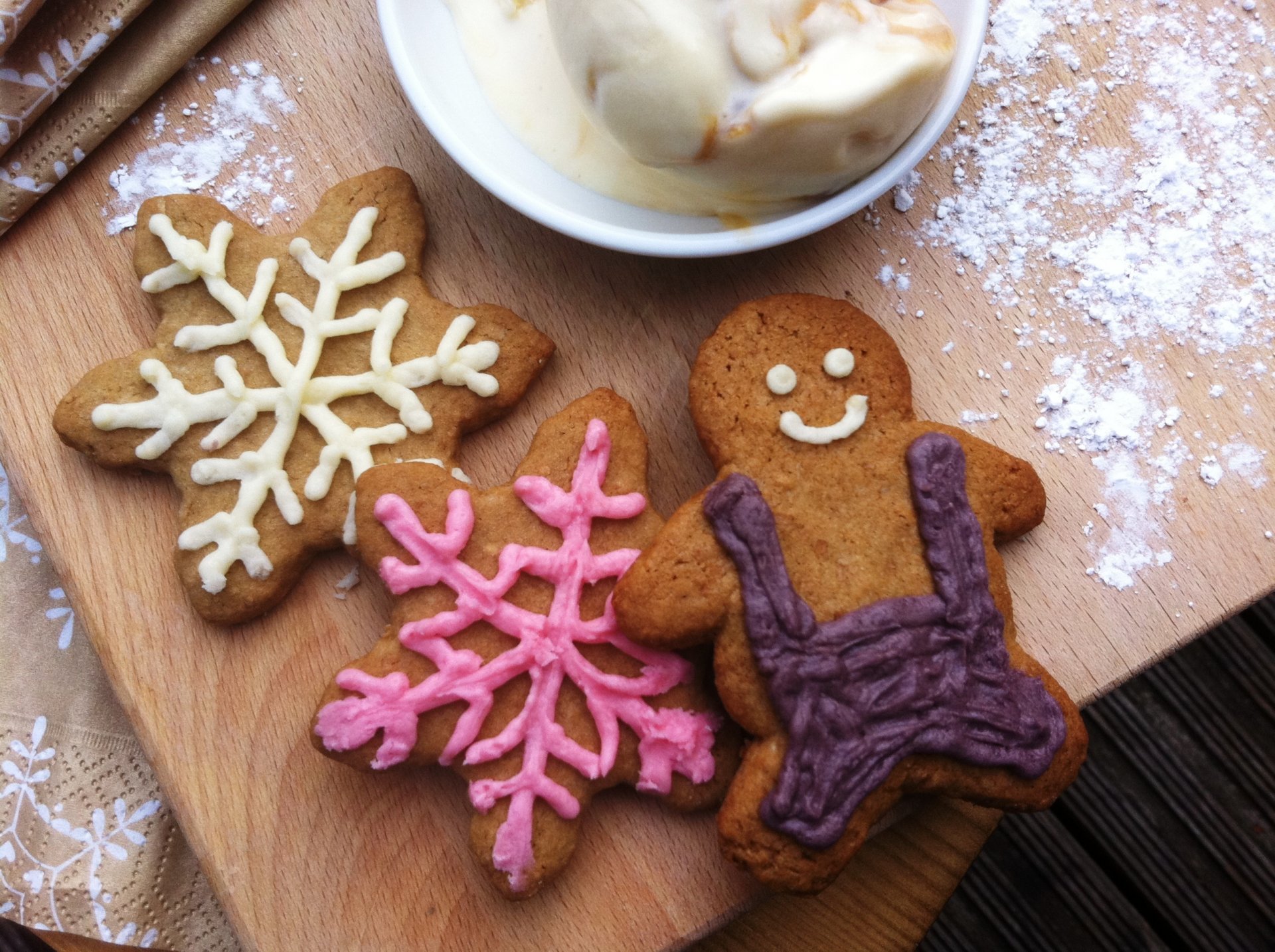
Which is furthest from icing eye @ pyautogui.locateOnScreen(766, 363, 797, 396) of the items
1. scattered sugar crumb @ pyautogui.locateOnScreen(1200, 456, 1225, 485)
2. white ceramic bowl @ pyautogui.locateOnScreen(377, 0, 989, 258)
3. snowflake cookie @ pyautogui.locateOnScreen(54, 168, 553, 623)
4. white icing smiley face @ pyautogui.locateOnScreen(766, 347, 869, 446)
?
scattered sugar crumb @ pyautogui.locateOnScreen(1200, 456, 1225, 485)

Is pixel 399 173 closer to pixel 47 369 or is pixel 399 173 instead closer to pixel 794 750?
pixel 47 369

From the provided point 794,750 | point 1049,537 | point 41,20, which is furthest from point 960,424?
point 41,20

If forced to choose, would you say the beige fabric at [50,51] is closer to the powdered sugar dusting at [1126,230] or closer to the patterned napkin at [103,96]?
the patterned napkin at [103,96]

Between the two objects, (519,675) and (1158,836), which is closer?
(519,675)

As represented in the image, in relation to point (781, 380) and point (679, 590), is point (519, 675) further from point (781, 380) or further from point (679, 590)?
point (781, 380)

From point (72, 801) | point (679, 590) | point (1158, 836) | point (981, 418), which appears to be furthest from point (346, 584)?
point (1158, 836)

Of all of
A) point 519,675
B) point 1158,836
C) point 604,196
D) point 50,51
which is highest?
point 50,51

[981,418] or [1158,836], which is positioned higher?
[981,418]
